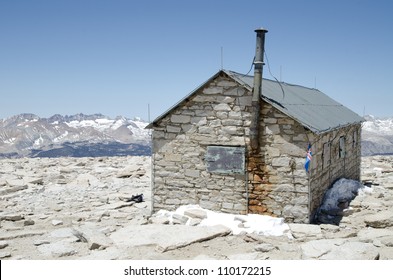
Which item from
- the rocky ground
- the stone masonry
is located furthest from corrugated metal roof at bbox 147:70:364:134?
the rocky ground

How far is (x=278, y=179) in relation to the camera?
1136 cm

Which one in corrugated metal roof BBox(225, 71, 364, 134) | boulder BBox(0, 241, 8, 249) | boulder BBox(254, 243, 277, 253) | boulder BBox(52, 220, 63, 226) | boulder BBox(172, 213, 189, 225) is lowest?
boulder BBox(52, 220, 63, 226)

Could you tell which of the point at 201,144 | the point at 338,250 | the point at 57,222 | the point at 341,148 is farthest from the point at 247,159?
the point at 57,222

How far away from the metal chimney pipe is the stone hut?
0.09m

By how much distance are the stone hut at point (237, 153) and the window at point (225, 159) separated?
30mm

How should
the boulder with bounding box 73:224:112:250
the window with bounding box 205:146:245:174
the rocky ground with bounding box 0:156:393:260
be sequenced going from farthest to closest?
the window with bounding box 205:146:245:174
the boulder with bounding box 73:224:112:250
the rocky ground with bounding box 0:156:393:260

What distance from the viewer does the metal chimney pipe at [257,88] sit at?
11.2 metres

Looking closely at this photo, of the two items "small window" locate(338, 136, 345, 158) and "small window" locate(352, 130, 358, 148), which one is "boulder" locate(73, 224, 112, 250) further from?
"small window" locate(352, 130, 358, 148)

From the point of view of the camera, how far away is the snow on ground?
35.5 ft

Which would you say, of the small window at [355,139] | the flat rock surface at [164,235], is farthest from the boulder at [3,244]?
the small window at [355,139]

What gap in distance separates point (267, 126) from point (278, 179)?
5.13ft

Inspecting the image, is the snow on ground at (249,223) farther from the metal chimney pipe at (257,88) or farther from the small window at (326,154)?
the small window at (326,154)
